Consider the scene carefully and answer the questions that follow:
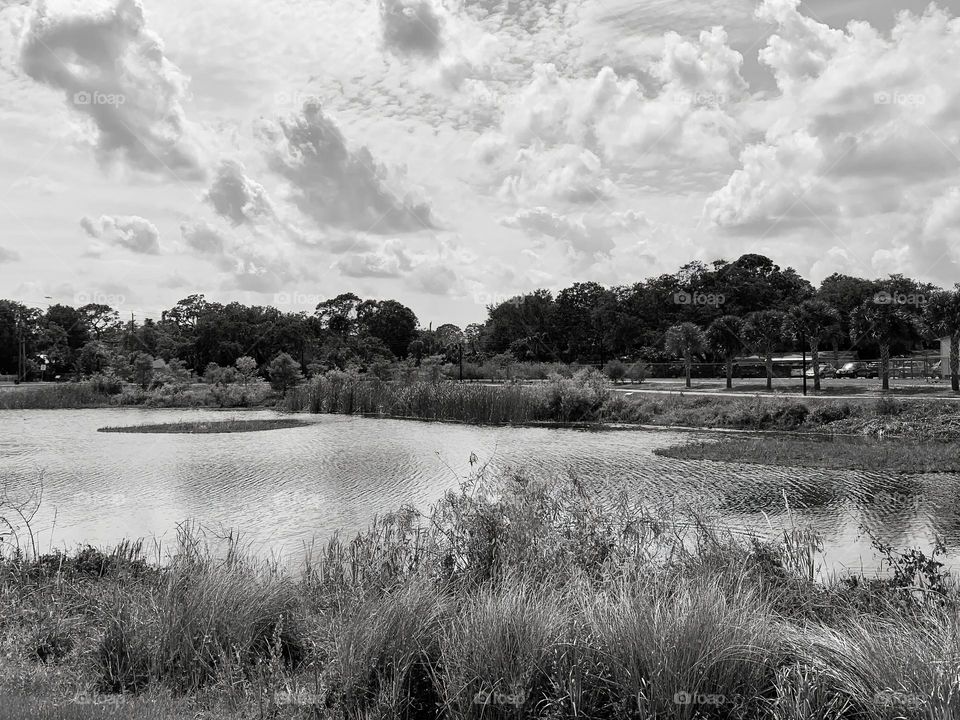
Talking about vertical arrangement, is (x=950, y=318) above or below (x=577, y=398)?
above

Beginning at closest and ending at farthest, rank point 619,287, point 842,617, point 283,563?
1. point 842,617
2. point 283,563
3. point 619,287

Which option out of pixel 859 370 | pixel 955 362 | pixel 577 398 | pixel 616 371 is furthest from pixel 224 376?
pixel 859 370

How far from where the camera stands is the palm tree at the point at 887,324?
38094 mm

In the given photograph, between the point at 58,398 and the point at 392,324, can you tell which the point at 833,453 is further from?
the point at 392,324

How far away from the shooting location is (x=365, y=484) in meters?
16.2

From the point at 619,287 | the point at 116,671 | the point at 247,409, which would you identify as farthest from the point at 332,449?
the point at 619,287

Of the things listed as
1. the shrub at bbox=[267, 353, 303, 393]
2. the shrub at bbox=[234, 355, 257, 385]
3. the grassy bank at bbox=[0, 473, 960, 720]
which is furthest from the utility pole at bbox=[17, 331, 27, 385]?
the grassy bank at bbox=[0, 473, 960, 720]

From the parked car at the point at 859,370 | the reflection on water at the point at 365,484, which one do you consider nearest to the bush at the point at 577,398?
the reflection on water at the point at 365,484

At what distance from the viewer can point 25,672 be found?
489 cm

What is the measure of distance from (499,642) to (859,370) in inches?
2231

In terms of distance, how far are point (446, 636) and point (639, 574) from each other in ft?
6.22

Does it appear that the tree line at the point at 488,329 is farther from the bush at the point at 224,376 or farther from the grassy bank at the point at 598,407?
the grassy bank at the point at 598,407

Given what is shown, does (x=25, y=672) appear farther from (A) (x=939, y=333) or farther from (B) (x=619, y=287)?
(B) (x=619, y=287)

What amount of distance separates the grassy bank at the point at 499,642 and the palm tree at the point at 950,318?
3349cm
